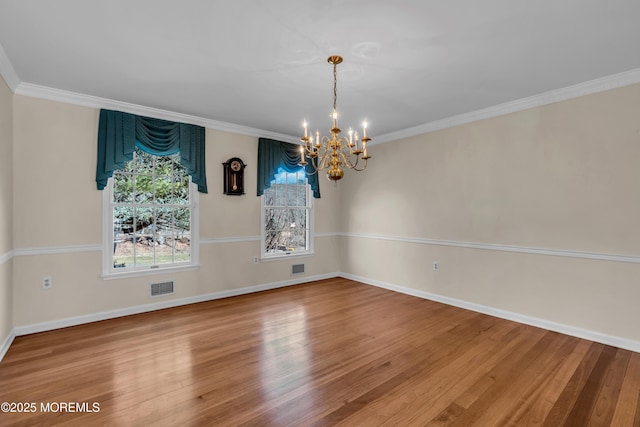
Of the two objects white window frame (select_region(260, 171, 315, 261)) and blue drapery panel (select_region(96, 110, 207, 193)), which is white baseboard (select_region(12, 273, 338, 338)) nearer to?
white window frame (select_region(260, 171, 315, 261))

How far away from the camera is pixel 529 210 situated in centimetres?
369

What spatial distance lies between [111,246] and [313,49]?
3.33m

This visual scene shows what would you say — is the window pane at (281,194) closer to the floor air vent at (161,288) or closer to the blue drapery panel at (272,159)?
the blue drapery panel at (272,159)

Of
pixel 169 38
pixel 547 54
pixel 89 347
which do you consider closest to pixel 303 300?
pixel 89 347

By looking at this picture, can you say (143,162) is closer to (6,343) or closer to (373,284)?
(6,343)

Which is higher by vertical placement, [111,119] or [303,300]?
[111,119]

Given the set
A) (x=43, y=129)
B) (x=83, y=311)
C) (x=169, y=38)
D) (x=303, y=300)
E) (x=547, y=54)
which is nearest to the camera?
(x=169, y=38)

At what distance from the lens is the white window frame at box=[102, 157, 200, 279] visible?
3.80 m

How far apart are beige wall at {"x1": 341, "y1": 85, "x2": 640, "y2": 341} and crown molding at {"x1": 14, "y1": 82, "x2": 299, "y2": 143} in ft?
8.15

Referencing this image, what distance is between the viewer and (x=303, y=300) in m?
4.60

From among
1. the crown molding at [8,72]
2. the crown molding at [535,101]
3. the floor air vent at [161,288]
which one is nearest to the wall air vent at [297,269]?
the floor air vent at [161,288]

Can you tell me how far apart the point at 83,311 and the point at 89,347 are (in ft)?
2.75

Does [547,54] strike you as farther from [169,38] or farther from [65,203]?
[65,203]

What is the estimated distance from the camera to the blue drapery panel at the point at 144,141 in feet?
12.3
